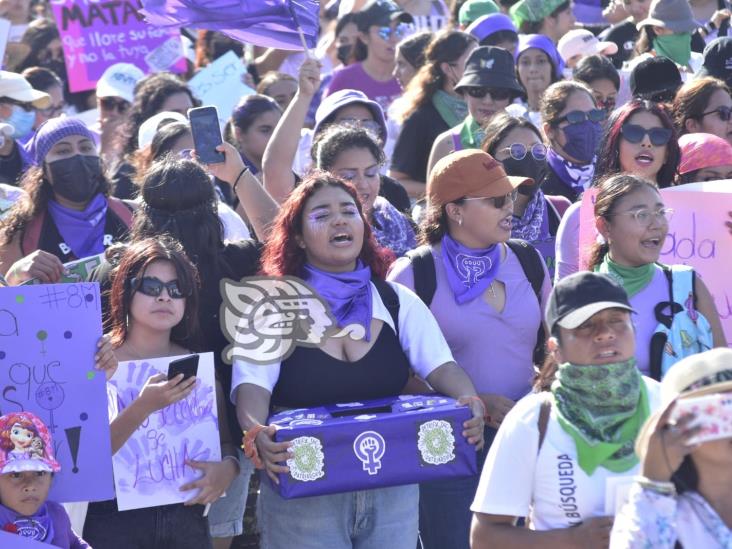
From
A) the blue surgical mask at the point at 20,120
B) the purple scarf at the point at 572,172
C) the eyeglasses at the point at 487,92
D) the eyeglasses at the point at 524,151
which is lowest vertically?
the purple scarf at the point at 572,172

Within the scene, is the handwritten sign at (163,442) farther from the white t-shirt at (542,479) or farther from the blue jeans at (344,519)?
the white t-shirt at (542,479)

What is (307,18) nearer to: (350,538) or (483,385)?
(483,385)

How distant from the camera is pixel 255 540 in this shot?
6.22 metres

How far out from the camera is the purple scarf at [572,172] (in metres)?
7.03

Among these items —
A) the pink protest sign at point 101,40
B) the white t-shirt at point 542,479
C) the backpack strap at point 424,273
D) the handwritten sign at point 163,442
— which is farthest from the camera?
the pink protest sign at point 101,40

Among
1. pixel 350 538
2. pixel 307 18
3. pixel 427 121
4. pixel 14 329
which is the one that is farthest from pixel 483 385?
pixel 427 121

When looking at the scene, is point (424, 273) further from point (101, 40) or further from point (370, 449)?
point (101, 40)

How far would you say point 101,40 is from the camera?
10.4 meters

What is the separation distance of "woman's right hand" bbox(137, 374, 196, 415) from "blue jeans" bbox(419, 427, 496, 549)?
1.06 metres

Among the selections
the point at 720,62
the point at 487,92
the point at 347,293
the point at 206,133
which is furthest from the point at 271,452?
the point at 720,62

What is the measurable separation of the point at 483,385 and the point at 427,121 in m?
3.04

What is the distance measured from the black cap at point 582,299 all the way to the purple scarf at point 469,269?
1.31 m

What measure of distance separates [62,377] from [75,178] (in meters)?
1.63

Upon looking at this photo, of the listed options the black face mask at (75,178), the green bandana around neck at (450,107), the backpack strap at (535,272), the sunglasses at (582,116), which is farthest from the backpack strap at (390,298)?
the green bandana around neck at (450,107)
